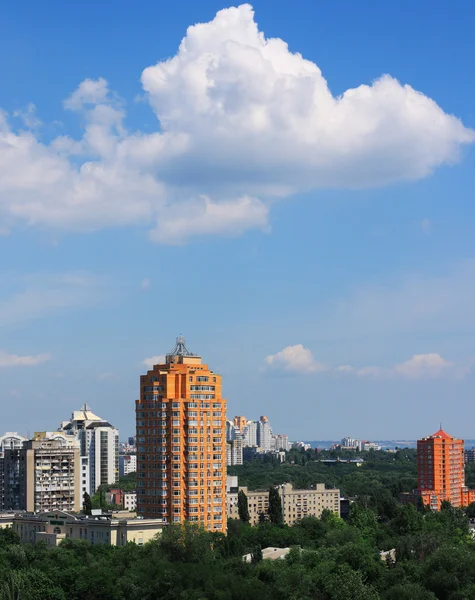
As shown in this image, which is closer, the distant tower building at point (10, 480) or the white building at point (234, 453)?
the distant tower building at point (10, 480)

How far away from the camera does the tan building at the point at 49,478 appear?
A: 71000mm

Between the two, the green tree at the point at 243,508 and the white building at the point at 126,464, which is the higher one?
the green tree at the point at 243,508

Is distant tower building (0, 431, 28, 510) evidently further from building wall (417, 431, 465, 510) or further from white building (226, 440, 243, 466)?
white building (226, 440, 243, 466)

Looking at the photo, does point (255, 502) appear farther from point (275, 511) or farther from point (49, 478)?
point (49, 478)

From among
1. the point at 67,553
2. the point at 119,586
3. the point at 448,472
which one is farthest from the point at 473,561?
the point at 448,472

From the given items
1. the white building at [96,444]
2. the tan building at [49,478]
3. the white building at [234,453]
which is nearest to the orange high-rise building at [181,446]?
the tan building at [49,478]

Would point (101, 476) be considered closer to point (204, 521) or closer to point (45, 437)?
point (45, 437)

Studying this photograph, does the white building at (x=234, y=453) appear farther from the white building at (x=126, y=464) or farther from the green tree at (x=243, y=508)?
the green tree at (x=243, y=508)

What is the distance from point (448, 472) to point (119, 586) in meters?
51.4

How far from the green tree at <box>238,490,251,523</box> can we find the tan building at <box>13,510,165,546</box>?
1930 centimetres

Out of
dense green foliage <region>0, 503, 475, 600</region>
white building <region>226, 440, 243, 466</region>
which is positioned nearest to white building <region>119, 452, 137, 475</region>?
white building <region>226, 440, 243, 466</region>

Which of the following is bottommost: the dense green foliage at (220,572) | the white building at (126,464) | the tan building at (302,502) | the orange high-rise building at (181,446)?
the white building at (126,464)

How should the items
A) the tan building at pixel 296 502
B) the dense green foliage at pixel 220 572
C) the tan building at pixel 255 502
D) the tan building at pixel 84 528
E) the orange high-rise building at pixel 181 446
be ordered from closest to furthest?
1. the dense green foliage at pixel 220 572
2. the tan building at pixel 84 528
3. the orange high-rise building at pixel 181 446
4. the tan building at pixel 255 502
5. the tan building at pixel 296 502

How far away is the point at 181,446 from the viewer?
49281mm
